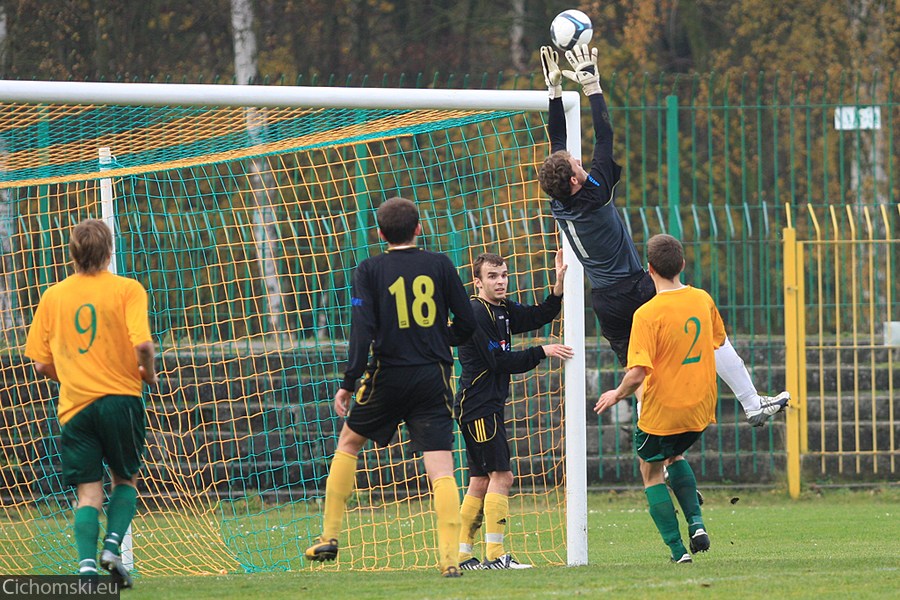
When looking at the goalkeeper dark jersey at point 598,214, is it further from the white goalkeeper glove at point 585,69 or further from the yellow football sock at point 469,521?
the yellow football sock at point 469,521

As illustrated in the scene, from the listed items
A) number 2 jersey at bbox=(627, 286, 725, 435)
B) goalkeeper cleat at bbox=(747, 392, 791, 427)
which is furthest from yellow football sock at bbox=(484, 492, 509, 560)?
goalkeeper cleat at bbox=(747, 392, 791, 427)

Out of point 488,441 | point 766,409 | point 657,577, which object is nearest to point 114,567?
point 488,441

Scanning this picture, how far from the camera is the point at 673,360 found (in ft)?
20.2

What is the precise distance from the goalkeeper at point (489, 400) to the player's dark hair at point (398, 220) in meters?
A: 1.00

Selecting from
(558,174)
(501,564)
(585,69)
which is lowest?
(501,564)

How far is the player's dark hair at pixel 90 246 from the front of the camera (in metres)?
5.57

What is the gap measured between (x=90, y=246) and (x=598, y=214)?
99.1 inches

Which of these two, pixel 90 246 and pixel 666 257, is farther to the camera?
pixel 666 257

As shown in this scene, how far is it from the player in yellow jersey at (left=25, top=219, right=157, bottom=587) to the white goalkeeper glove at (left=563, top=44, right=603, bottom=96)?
7.96 feet

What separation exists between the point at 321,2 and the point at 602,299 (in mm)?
13613

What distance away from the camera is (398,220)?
579 centimetres

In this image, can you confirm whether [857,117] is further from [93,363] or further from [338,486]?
[93,363]

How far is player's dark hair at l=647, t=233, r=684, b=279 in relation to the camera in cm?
613

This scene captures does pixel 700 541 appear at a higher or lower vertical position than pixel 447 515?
lower
